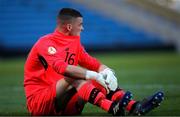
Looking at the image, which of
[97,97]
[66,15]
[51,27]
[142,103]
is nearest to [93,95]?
[97,97]

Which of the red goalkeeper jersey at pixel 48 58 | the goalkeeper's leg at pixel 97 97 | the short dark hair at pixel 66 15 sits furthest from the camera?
the short dark hair at pixel 66 15

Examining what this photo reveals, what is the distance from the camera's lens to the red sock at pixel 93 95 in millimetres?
5770

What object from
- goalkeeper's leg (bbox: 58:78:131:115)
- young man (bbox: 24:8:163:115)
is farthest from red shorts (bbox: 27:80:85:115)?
goalkeeper's leg (bbox: 58:78:131:115)

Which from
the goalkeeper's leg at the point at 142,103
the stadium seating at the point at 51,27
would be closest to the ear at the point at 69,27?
the goalkeeper's leg at the point at 142,103

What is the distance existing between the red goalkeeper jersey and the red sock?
0.30 meters

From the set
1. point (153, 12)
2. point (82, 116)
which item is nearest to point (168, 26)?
point (153, 12)

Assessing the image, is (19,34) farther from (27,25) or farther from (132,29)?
(132,29)

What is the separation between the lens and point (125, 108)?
5.93m

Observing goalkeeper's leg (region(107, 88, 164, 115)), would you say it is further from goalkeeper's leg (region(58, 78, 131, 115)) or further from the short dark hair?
the short dark hair

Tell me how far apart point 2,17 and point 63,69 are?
1919 centimetres

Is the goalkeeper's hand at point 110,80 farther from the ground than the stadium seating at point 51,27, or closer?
farther from the ground

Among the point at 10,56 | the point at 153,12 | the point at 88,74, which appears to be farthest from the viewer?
the point at 153,12

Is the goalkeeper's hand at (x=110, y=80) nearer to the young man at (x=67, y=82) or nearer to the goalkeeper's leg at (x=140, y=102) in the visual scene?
the young man at (x=67, y=82)

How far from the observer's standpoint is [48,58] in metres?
5.96
